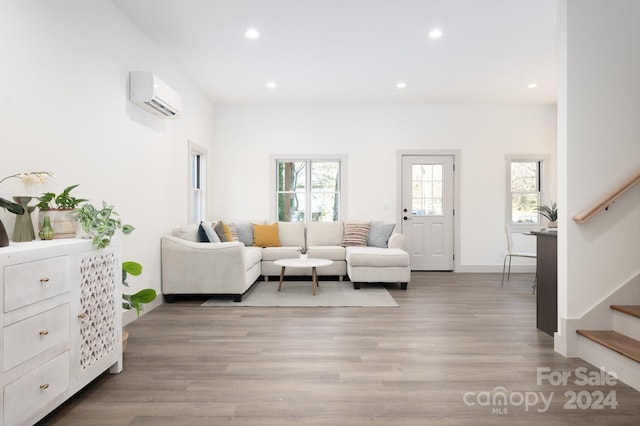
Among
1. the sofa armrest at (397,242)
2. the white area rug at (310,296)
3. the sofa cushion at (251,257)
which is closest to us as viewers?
the white area rug at (310,296)

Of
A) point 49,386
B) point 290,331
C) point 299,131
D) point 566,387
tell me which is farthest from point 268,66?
point 566,387

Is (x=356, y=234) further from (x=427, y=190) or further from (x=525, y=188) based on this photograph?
(x=525, y=188)

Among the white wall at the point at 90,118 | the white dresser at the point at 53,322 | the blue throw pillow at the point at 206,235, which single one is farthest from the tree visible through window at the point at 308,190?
the white dresser at the point at 53,322

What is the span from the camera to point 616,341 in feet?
8.10

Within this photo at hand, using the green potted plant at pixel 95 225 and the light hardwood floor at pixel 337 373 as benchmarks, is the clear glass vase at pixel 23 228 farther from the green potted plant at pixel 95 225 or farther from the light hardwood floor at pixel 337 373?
the light hardwood floor at pixel 337 373

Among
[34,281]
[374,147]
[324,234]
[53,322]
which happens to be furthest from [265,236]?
[34,281]

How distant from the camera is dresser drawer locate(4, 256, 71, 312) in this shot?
1589 millimetres

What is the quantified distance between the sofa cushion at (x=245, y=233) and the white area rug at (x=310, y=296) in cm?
76

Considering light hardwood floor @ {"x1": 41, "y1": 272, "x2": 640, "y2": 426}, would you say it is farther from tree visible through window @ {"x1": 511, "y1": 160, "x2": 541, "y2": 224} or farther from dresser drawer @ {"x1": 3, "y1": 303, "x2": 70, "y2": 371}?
tree visible through window @ {"x1": 511, "y1": 160, "x2": 541, "y2": 224}

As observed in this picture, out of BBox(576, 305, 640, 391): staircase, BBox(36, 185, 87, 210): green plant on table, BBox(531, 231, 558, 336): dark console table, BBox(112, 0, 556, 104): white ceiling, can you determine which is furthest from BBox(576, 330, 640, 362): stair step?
BBox(36, 185, 87, 210): green plant on table

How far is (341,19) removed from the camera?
11.7 ft

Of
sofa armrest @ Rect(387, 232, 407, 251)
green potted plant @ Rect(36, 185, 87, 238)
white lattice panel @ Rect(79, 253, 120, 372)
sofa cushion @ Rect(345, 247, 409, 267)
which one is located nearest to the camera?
white lattice panel @ Rect(79, 253, 120, 372)

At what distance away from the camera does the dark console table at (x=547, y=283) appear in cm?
305

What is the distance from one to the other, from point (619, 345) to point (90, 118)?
395 cm
